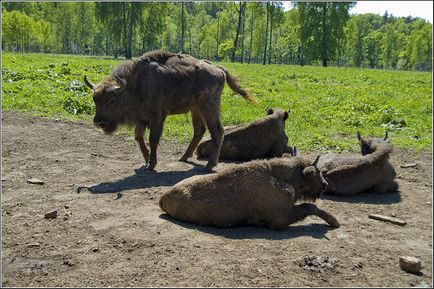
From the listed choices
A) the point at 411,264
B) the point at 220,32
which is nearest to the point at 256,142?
the point at 411,264

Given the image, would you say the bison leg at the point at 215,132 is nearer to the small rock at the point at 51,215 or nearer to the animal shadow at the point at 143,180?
the animal shadow at the point at 143,180

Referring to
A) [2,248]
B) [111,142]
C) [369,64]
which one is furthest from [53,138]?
[369,64]

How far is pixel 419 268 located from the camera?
5.21m

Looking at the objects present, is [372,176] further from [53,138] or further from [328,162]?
[53,138]

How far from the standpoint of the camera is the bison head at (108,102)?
9.28 metres

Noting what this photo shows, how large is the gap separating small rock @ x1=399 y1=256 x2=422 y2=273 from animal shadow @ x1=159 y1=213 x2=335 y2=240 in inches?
49.2

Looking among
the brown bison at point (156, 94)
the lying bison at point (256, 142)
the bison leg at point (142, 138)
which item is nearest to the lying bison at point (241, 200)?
the brown bison at point (156, 94)

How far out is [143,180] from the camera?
9016 mm

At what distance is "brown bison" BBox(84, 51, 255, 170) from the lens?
31.1ft

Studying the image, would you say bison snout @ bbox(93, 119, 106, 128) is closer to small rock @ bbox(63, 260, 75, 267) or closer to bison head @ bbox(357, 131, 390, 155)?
small rock @ bbox(63, 260, 75, 267)

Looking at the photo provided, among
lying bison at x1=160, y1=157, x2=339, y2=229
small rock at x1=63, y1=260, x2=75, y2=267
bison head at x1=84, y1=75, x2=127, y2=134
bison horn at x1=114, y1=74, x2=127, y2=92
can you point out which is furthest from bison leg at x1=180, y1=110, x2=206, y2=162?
small rock at x1=63, y1=260, x2=75, y2=267

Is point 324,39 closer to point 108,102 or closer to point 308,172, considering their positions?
point 108,102

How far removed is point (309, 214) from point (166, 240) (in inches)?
87.0

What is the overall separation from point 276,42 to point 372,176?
331ft
